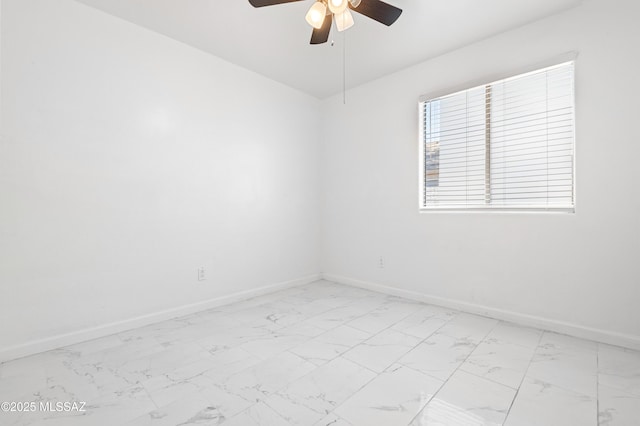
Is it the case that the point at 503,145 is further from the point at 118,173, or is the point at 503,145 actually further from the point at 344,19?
the point at 118,173

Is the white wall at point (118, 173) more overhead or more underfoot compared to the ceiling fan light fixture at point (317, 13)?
more underfoot

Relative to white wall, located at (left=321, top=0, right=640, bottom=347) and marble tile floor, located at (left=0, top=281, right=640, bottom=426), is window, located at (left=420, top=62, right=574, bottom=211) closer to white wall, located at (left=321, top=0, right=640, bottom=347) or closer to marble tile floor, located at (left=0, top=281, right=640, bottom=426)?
white wall, located at (left=321, top=0, right=640, bottom=347)

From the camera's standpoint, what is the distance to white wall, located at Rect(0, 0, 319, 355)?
210cm

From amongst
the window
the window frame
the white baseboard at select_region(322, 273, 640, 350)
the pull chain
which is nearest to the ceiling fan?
the pull chain

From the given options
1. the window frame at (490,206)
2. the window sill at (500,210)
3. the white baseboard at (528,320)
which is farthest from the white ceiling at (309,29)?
the white baseboard at (528,320)

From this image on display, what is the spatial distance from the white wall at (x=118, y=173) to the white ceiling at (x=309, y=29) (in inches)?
10.4

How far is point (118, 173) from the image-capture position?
252cm

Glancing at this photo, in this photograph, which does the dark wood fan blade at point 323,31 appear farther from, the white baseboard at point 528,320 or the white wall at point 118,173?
the white baseboard at point 528,320

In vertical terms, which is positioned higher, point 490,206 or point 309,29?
point 309,29

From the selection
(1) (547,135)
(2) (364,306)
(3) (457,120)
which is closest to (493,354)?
(2) (364,306)

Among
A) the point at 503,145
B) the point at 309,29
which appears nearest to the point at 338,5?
the point at 309,29

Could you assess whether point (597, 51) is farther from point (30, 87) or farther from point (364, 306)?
point (30, 87)

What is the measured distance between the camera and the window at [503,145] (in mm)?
2477

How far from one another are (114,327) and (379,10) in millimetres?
3215
